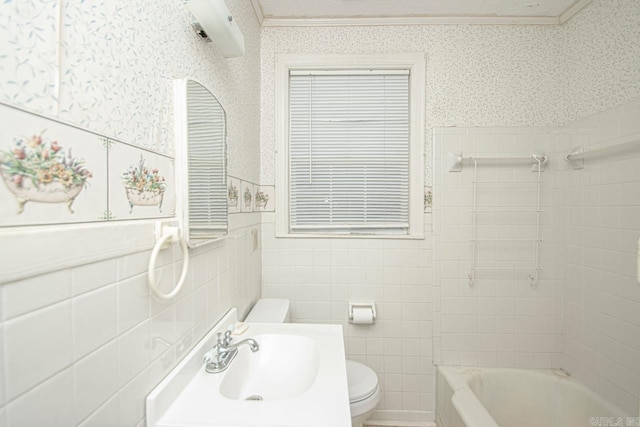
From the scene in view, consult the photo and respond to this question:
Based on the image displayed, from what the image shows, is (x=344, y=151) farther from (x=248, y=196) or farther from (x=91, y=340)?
(x=91, y=340)

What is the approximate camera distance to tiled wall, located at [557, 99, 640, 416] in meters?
1.48

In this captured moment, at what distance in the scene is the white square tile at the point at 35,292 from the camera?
41 centimetres

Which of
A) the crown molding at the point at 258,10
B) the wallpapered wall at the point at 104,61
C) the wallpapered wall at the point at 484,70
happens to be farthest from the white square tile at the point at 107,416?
the crown molding at the point at 258,10

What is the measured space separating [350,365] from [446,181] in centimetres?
132

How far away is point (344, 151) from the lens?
2.04 metres

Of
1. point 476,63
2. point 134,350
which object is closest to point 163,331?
point 134,350

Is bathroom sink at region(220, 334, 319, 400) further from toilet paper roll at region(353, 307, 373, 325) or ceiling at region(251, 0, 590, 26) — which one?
ceiling at region(251, 0, 590, 26)

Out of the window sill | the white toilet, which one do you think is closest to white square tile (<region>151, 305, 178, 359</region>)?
the white toilet

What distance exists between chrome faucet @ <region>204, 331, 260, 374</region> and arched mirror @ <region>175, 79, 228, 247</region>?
38cm

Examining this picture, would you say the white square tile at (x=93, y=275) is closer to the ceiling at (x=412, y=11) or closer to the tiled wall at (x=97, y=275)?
the tiled wall at (x=97, y=275)

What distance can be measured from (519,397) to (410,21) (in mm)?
2545

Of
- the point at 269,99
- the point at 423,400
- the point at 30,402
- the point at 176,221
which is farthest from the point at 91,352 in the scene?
the point at 423,400

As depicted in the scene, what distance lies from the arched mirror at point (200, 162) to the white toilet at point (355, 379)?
2.15 ft

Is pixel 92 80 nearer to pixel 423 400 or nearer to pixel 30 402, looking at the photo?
pixel 30 402
